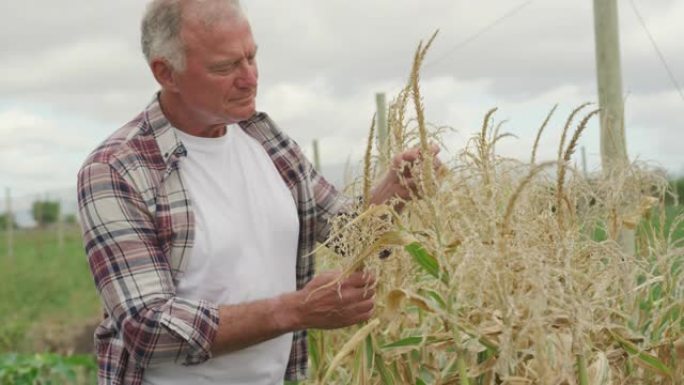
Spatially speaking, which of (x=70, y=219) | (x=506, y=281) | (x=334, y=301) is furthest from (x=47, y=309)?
(x=70, y=219)

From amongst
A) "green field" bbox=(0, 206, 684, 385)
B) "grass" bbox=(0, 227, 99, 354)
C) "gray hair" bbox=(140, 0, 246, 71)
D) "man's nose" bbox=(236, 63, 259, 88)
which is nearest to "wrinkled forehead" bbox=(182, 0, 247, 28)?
"gray hair" bbox=(140, 0, 246, 71)

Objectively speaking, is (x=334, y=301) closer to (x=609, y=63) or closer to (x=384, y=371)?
(x=384, y=371)

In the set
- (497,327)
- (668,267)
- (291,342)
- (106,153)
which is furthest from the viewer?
(291,342)

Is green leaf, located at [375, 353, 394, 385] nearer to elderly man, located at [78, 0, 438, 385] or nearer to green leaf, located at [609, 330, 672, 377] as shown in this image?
elderly man, located at [78, 0, 438, 385]

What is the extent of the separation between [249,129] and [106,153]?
461 mm

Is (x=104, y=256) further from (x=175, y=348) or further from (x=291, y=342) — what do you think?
(x=291, y=342)

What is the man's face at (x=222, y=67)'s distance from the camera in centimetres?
235

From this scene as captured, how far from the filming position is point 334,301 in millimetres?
2170

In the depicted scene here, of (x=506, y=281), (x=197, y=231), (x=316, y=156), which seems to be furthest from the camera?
(x=316, y=156)

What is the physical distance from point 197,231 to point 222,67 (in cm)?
37

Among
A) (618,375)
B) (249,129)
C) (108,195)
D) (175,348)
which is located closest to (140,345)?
(175,348)

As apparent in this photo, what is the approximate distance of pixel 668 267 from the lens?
2.54 m

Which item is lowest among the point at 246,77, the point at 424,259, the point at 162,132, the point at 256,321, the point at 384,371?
the point at 384,371

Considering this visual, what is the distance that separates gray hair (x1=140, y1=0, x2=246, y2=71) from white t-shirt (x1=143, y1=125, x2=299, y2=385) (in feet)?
0.66
